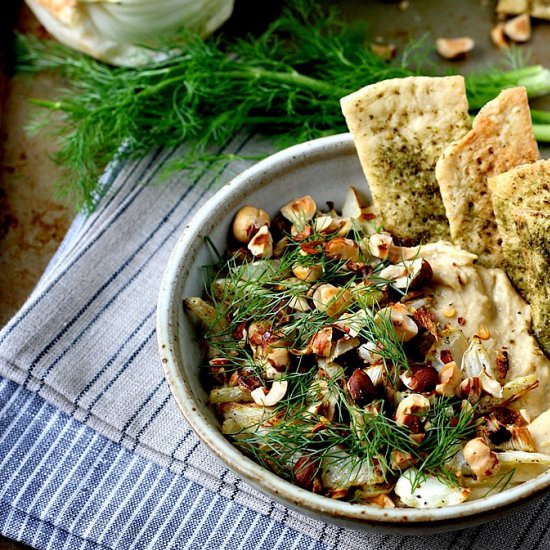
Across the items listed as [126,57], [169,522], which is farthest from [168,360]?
[126,57]

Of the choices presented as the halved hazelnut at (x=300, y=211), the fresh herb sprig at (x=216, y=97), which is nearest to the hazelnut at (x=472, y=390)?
the halved hazelnut at (x=300, y=211)

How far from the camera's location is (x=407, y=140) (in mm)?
2199

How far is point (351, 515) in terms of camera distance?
5.69 feet

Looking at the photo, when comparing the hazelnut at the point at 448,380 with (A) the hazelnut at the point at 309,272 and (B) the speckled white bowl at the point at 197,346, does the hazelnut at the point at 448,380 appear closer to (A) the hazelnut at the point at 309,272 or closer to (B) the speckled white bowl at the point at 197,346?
(B) the speckled white bowl at the point at 197,346

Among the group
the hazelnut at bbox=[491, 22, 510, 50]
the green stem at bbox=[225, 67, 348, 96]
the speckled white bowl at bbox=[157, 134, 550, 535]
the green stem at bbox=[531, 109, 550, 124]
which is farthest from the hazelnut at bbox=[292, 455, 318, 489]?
the hazelnut at bbox=[491, 22, 510, 50]

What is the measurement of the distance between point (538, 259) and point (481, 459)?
0.54 m

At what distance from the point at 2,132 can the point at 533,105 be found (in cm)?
190

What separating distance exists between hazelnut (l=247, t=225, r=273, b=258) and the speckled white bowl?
12cm

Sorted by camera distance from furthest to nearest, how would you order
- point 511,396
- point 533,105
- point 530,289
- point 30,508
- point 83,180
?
point 533,105, point 83,180, point 30,508, point 530,289, point 511,396

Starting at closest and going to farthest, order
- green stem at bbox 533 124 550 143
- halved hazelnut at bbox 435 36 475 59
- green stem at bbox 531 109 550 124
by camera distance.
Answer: green stem at bbox 533 124 550 143, green stem at bbox 531 109 550 124, halved hazelnut at bbox 435 36 475 59

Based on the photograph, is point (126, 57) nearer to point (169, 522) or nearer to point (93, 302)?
point (93, 302)

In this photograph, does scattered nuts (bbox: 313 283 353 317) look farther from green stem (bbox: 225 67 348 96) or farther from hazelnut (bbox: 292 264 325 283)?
green stem (bbox: 225 67 348 96)

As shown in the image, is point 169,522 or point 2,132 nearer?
point 169,522

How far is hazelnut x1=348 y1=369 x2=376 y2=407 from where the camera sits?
1.86 metres
